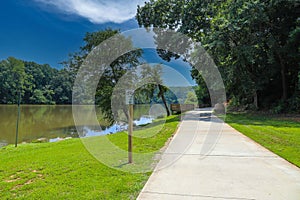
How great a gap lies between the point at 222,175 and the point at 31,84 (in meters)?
55.7

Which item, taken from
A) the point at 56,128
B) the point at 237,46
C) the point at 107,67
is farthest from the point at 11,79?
the point at 237,46

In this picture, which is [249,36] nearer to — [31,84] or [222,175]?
[222,175]

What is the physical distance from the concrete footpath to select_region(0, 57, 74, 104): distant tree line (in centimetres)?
4148

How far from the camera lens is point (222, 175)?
2760mm

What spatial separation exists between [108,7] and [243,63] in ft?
24.3

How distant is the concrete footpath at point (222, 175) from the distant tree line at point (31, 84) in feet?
136

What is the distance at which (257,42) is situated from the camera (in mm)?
10445

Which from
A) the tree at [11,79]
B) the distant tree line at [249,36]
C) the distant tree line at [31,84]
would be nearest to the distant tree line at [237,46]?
the distant tree line at [249,36]

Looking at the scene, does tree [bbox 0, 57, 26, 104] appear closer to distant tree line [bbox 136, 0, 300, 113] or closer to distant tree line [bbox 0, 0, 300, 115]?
distant tree line [bbox 0, 0, 300, 115]

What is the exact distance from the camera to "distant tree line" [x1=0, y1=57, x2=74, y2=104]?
4378cm

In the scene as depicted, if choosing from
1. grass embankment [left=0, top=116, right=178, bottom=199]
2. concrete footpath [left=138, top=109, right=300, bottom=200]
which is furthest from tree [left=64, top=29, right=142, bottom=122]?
concrete footpath [left=138, top=109, right=300, bottom=200]

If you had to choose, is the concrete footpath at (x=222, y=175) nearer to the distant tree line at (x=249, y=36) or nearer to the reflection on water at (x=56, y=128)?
the distant tree line at (x=249, y=36)

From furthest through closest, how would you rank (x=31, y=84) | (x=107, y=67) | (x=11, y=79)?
(x=31, y=84)
(x=11, y=79)
(x=107, y=67)

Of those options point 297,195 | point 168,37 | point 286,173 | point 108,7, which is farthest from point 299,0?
point 297,195
